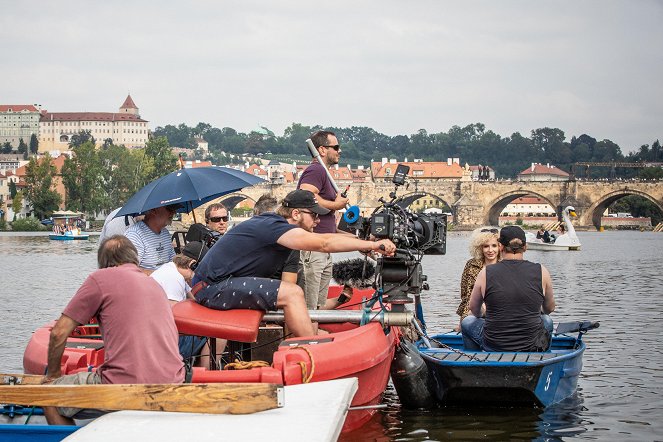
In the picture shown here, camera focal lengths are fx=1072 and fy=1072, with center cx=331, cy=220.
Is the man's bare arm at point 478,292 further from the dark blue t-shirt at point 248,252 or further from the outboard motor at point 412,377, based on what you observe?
the dark blue t-shirt at point 248,252

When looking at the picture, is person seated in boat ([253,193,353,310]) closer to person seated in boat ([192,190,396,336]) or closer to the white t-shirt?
person seated in boat ([192,190,396,336])

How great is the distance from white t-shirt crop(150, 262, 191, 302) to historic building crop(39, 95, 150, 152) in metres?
154

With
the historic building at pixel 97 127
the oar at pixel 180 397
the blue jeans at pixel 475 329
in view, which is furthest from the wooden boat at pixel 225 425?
the historic building at pixel 97 127

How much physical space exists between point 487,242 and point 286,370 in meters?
3.14

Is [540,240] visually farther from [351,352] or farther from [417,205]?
[417,205]

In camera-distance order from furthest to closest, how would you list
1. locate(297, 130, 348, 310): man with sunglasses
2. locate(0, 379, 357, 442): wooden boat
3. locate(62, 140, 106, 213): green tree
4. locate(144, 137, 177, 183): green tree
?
locate(144, 137, 177, 183): green tree → locate(62, 140, 106, 213): green tree → locate(297, 130, 348, 310): man with sunglasses → locate(0, 379, 357, 442): wooden boat

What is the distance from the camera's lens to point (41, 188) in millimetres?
82438

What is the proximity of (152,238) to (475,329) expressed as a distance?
2450mm

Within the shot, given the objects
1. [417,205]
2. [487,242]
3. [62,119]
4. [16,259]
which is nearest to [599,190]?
[417,205]

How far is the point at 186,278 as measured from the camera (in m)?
6.97

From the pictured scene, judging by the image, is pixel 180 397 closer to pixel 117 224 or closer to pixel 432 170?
pixel 117 224

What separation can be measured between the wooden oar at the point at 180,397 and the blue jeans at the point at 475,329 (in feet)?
10.9

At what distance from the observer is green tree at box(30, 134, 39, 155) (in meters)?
158

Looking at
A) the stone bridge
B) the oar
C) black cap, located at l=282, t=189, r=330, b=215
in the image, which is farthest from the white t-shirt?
the stone bridge
